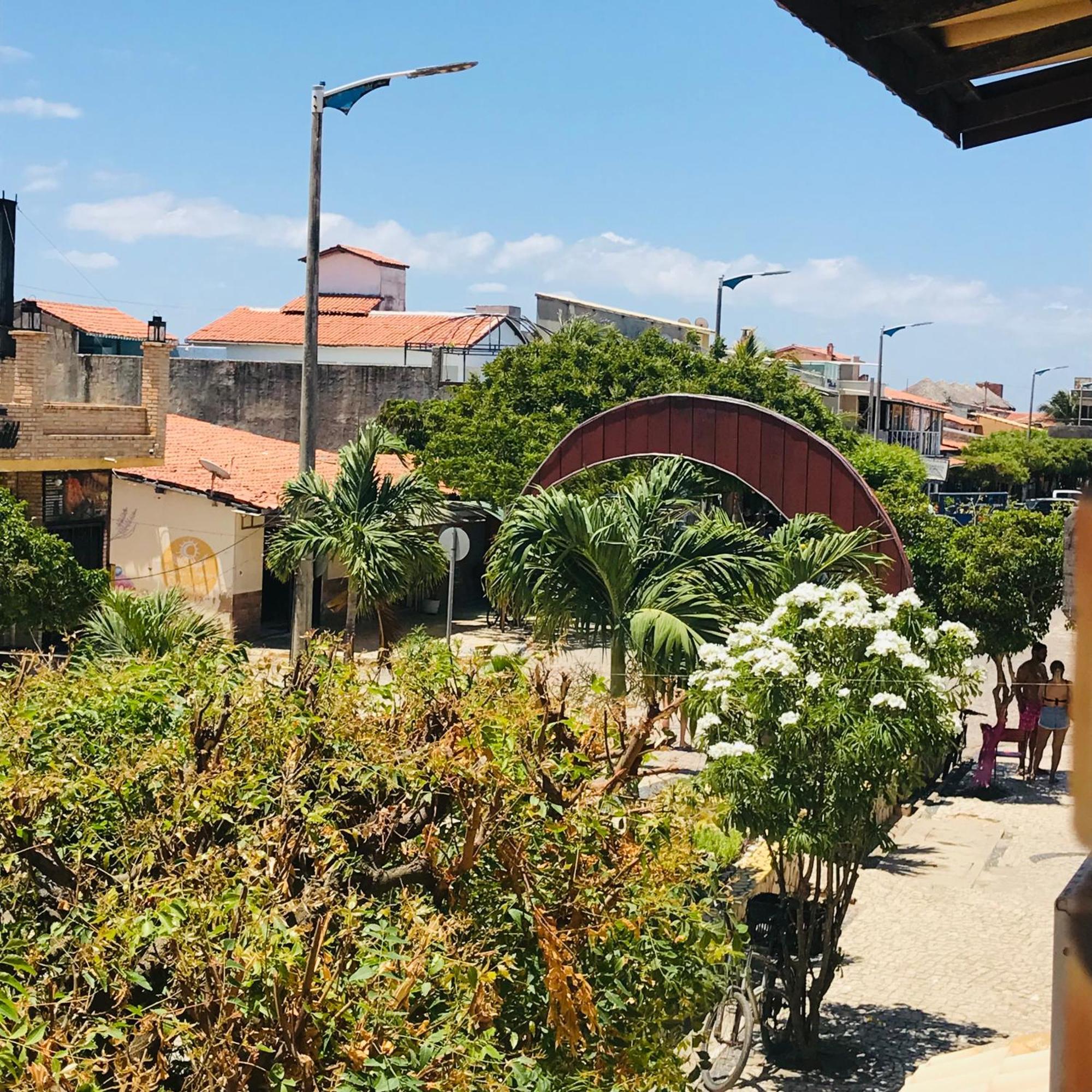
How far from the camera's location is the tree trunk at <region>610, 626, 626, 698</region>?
45.0 ft

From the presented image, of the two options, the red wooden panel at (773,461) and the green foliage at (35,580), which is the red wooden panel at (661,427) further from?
the green foliage at (35,580)

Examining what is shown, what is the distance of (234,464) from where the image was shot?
2977 cm

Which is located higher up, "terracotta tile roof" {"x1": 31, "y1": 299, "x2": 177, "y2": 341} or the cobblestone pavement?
"terracotta tile roof" {"x1": 31, "y1": 299, "x2": 177, "y2": 341}

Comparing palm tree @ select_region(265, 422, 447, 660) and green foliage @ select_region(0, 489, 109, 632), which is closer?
green foliage @ select_region(0, 489, 109, 632)

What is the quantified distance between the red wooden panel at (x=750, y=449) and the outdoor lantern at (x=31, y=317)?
23.2 m

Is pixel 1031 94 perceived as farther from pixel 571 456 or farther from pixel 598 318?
pixel 598 318

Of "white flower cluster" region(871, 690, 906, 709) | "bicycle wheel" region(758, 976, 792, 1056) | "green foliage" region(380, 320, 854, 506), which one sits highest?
"green foliage" region(380, 320, 854, 506)

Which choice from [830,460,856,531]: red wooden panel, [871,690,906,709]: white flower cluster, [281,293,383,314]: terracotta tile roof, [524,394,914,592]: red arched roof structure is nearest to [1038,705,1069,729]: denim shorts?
[524,394,914,592]: red arched roof structure

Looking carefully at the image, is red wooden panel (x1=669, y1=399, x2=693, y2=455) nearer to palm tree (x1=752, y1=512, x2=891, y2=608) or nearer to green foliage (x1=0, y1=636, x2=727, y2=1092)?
palm tree (x1=752, y1=512, x2=891, y2=608)

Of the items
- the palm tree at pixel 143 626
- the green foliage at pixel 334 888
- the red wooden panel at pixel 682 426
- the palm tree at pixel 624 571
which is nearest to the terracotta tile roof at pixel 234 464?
the red wooden panel at pixel 682 426

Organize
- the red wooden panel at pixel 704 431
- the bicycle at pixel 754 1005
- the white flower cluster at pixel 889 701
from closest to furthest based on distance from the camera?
the bicycle at pixel 754 1005 → the white flower cluster at pixel 889 701 → the red wooden panel at pixel 704 431

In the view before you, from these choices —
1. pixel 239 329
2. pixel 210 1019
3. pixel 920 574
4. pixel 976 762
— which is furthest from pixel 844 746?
pixel 239 329

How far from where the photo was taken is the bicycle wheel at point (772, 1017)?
426 inches

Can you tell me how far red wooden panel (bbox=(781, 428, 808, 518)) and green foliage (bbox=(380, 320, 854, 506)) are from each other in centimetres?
1264
